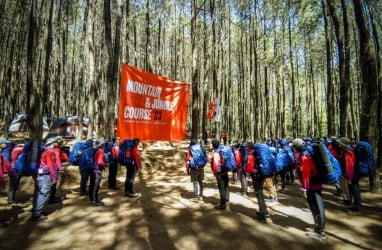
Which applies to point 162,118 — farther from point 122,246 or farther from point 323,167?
point 323,167

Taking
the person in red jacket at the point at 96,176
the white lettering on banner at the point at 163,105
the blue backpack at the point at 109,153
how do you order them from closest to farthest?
1. the person in red jacket at the point at 96,176
2. the white lettering on banner at the point at 163,105
3. the blue backpack at the point at 109,153

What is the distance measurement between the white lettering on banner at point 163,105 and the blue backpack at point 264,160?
10.0 feet

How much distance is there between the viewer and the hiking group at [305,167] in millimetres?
5543

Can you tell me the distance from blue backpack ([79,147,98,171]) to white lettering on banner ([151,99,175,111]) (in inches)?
86.7

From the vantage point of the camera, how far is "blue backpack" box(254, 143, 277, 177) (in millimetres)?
6539

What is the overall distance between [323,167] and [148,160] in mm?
10431

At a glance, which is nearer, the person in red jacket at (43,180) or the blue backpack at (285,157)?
the person in red jacket at (43,180)

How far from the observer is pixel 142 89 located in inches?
292

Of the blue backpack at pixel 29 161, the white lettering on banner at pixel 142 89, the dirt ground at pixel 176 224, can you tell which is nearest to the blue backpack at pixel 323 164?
the dirt ground at pixel 176 224

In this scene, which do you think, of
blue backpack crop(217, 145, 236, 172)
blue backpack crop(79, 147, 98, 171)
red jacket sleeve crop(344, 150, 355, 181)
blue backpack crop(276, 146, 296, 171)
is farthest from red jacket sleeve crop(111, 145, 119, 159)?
red jacket sleeve crop(344, 150, 355, 181)

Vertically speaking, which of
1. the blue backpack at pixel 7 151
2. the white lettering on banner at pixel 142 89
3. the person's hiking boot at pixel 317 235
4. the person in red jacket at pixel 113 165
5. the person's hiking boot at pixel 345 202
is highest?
the white lettering on banner at pixel 142 89

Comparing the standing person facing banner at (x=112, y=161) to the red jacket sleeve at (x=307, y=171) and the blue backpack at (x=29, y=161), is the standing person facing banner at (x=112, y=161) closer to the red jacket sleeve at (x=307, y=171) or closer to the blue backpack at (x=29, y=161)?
the blue backpack at (x=29, y=161)

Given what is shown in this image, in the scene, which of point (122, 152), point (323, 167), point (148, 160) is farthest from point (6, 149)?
point (323, 167)

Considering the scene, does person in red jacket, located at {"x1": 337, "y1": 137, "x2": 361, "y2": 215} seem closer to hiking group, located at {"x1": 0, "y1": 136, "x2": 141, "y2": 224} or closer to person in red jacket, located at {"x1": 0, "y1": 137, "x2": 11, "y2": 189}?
hiking group, located at {"x1": 0, "y1": 136, "x2": 141, "y2": 224}
